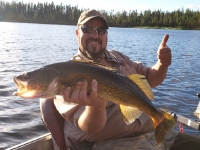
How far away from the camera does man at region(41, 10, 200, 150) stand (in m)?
2.97

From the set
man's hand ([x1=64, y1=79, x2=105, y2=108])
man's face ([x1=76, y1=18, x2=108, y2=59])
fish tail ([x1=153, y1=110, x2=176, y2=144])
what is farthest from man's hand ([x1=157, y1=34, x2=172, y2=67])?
man's hand ([x1=64, y1=79, x2=105, y2=108])

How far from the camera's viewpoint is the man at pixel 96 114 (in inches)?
117

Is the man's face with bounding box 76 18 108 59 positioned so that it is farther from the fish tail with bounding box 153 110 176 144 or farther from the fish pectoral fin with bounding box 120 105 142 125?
the fish tail with bounding box 153 110 176 144

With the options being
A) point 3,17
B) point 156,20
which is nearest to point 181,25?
point 156,20

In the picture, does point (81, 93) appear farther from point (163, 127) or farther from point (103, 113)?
point (163, 127)

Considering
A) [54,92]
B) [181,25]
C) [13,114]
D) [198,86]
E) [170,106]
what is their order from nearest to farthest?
1. [54,92]
2. [13,114]
3. [170,106]
4. [198,86]
5. [181,25]

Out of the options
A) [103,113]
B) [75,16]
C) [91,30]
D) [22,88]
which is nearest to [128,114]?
[103,113]

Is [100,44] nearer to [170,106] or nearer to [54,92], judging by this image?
[54,92]

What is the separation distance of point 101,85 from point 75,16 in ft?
416

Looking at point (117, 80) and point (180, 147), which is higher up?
point (117, 80)

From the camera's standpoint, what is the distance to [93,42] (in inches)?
157

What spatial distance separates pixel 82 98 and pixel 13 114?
6.04 metres

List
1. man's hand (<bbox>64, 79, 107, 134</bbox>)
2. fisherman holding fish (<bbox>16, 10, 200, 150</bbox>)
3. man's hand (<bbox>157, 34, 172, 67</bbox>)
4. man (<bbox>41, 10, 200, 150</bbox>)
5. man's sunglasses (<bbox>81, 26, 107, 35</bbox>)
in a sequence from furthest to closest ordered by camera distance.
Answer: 1. man's sunglasses (<bbox>81, 26, 107, 35</bbox>)
2. man's hand (<bbox>157, 34, 172, 67</bbox>)
3. man (<bbox>41, 10, 200, 150</bbox>)
4. fisherman holding fish (<bbox>16, 10, 200, 150</bbox>)
5. man's hand (<bbox>64, 79, 107, 134</bbox>)

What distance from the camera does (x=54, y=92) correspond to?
2.64 meters
